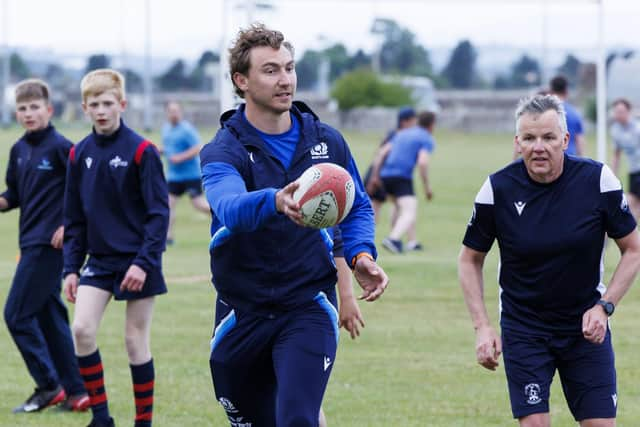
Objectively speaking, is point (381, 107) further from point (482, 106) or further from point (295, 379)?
point (295, 379)

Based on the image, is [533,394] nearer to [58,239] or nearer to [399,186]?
[58,239]

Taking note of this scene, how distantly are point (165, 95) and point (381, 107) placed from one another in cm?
1407

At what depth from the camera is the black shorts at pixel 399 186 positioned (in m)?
18.2

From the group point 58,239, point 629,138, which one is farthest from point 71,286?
point 629,138

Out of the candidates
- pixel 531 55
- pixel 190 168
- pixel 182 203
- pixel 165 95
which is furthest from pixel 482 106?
pixel 190 168

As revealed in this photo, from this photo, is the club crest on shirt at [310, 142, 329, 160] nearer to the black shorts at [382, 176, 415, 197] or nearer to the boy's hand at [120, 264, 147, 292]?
the boy's hand at [120, 264, 147, 292]

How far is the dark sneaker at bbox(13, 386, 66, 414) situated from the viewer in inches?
327

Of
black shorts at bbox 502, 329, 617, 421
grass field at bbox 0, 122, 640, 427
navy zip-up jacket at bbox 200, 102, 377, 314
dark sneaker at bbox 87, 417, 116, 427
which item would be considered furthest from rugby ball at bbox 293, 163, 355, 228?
grass field at bbox 0, 122, 640, 427

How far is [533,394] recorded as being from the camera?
5562mm

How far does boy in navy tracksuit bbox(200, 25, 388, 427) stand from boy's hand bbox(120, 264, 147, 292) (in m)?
1.68

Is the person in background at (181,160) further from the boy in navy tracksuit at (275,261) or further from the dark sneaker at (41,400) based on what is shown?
the boy in navy tracksuit at (275,261)

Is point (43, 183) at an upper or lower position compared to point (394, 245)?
upper

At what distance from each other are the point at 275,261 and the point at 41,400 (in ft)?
11.9

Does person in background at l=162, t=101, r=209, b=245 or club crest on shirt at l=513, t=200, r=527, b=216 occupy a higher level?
club crest on shirt at l=513, t=200, r=527, b=216
